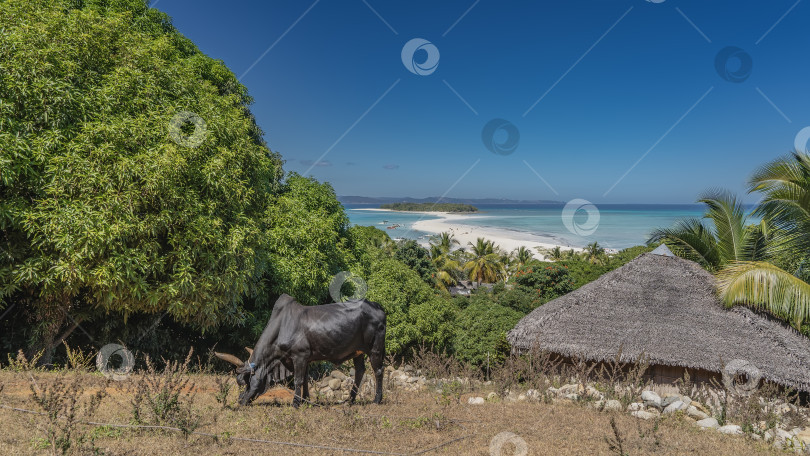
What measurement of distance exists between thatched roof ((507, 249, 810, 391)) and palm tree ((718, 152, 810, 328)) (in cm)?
121

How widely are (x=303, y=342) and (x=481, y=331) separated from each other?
53.6ft

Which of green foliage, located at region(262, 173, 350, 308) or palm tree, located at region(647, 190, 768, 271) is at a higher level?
palm tree, located at region(647, 190, 768, 271)

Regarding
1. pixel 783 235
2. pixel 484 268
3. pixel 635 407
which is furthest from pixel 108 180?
pixel 484 268

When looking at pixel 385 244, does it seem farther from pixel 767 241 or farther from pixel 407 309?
pixel 767 241

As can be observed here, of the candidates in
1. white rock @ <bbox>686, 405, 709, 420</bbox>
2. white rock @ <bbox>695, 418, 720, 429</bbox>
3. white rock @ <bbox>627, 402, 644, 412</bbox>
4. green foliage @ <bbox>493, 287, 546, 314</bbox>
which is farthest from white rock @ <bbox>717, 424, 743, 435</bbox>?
green foliage @ <bbox>493, 287, 546, 314</bbox>

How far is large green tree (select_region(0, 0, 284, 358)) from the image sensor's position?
26.2 ft

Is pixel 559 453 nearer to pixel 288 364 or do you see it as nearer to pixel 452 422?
pixel 452 422

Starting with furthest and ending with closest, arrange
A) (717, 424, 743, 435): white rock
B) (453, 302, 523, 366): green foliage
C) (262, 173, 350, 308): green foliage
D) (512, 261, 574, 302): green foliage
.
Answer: (512, 261, 574, 302): green foliage < (453, 302, 523, 366): green foliage < (262, 173, 350, 308): green foliage < (717, 424, 743, 435): white rock

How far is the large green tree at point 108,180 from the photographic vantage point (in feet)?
26.2

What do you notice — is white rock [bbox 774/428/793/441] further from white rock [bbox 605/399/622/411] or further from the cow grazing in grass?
the cow grazing in grass

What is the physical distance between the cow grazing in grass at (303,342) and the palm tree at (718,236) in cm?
1148

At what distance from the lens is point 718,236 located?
14.5 m

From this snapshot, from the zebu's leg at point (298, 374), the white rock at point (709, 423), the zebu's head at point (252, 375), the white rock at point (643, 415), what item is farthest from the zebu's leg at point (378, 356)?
the white rock at point (709, 423)

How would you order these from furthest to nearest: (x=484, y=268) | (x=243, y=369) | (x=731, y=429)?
(x=484, y=268)
(x=243, y=369)
(x=731, y=429)
